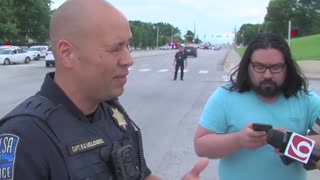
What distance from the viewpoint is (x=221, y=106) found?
2955mm

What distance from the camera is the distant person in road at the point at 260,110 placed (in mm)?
2840

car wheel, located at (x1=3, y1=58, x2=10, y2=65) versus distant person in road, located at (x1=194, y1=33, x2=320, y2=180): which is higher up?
distant person in road, located at (x1=194, y1=33, x2=320, y2=180)

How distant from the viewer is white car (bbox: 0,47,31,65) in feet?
130

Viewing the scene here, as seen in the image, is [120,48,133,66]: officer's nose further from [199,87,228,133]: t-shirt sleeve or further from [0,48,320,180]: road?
[0,48,320,180]: road

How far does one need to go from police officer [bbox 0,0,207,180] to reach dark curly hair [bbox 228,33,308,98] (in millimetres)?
1194

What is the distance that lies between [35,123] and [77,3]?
1.63ft

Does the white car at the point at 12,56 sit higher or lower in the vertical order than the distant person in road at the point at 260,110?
lower

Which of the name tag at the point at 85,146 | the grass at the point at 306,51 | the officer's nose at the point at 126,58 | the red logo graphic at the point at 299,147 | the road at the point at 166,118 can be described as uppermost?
the officer's nose at the point at 126,58

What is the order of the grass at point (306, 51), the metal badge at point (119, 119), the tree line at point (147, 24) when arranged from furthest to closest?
the tree line at point (147, 24), the grass at point (306, 51), the metal badge at point (119, 119)

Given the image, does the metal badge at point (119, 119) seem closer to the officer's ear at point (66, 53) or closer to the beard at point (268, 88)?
the officer's ear at point (66, 53)

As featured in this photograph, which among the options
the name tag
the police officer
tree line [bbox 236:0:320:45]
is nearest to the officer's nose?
the police officer

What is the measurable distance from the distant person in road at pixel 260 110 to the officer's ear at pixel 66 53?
4.23 feet

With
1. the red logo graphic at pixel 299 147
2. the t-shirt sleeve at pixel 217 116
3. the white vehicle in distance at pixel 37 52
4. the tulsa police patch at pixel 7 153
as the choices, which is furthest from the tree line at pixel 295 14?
the tulsa police patch at pixel 7 153

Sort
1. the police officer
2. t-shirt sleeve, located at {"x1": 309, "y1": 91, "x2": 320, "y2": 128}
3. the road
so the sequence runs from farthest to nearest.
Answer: the road → t-shirt sleeve, located at {"x1": 309, "y1": 91, "x2": 320, "y2": 128} → the police officer
